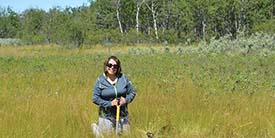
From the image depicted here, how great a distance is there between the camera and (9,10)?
74.2m

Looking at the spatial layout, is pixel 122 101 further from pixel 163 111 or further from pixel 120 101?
pixel 163 111

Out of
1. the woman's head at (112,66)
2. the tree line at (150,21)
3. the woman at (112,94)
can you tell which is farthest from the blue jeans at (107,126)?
the tree line at (150,21)

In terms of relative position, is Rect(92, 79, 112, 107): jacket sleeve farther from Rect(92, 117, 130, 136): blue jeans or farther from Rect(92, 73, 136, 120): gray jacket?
Rect(92, 117, 130, 136): blue jeans

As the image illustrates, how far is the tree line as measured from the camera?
1848 inches

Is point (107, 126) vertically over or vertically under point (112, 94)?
under

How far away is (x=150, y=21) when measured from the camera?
6328cm

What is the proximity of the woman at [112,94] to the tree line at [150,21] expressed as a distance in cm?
3747

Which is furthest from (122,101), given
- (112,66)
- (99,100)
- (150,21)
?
(150,21)

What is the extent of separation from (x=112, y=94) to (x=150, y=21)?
5785 centimetres

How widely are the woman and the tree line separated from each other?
3747cm

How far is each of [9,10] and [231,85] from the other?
6872 cm

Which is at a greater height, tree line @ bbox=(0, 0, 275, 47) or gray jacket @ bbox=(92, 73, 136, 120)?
tree line @ bbox=(0, 0, 275, 47)

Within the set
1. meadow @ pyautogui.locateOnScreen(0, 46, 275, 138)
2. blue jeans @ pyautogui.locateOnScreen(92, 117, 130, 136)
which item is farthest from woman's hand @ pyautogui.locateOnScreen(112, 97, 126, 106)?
meadow @ pyautogui.locateOnScreen(0, 46, 275, 138)

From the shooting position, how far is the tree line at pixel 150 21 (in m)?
46.9
